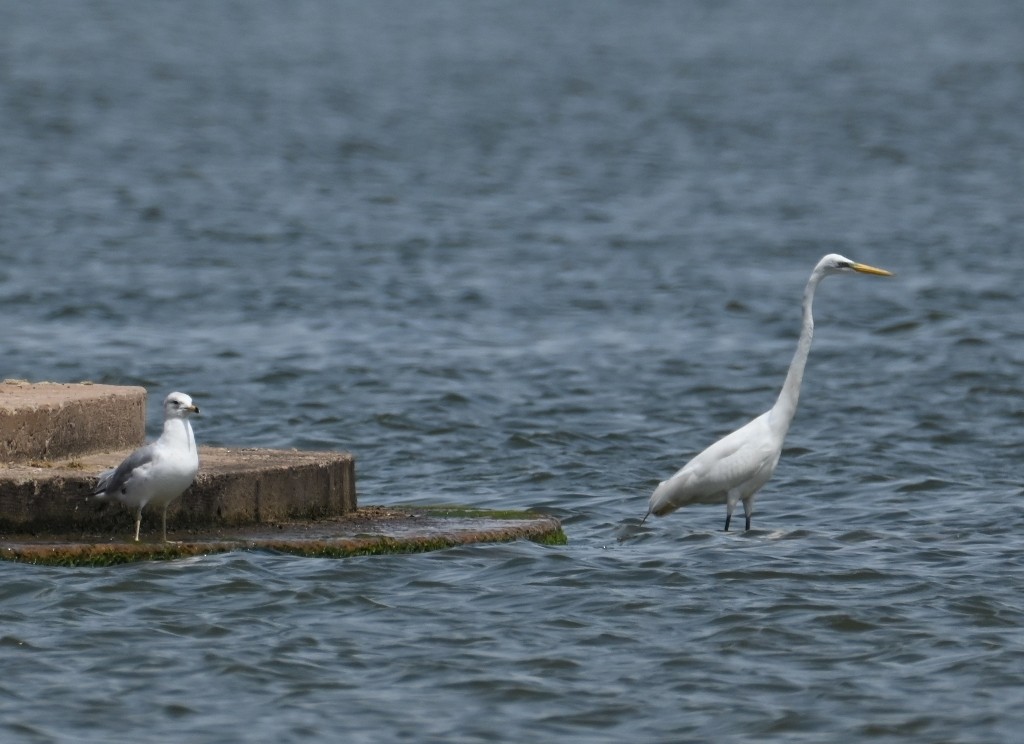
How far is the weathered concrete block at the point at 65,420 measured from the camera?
382 inches

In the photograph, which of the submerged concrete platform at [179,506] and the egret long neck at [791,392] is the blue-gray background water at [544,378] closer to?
the submerged concrete platform at [179,506]

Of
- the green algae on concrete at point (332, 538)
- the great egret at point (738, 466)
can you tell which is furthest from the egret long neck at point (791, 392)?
the green algae on concrete at point (332, 538)

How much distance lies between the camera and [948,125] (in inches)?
1711

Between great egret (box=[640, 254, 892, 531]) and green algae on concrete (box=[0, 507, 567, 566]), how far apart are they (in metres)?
0.82

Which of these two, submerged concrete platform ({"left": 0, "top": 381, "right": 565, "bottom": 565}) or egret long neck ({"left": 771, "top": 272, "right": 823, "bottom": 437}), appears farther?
egret long neck ({"left": 771, "top": 272, "right": 823, "bottom": 437})

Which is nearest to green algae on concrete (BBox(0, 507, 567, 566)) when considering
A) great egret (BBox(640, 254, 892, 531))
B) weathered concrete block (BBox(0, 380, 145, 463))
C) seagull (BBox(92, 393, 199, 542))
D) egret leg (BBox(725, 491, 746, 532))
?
seagull (BBox(92, 393, 199, 542))

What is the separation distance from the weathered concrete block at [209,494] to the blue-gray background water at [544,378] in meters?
0.35

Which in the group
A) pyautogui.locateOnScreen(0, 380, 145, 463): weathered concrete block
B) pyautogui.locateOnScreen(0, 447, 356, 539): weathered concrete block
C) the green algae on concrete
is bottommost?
the green algae on concrete

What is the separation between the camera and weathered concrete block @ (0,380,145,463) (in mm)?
9703

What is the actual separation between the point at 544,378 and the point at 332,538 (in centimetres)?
777

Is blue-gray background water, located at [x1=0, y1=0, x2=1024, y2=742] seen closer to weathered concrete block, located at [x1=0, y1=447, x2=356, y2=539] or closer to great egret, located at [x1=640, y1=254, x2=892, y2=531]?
great egret, located at [x1=640, y1=254, x2=892, y2=531]

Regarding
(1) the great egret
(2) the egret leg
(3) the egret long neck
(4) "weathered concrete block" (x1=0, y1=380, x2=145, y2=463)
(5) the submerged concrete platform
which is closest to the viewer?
(5) the submerged concrete platform

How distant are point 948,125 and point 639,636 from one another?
1442 inches

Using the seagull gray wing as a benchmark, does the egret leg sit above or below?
below
